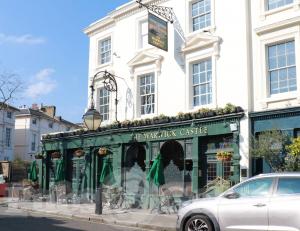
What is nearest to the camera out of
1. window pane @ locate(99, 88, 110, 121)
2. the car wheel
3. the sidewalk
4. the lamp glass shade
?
the car wheel

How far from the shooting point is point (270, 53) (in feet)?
57.6

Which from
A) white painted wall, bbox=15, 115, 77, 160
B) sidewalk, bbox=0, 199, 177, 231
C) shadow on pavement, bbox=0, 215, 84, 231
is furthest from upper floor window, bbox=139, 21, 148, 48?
white painted wall, bbox=15, 115, 77, 160

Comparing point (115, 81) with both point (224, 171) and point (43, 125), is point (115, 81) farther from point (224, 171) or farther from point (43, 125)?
point (43, 125)

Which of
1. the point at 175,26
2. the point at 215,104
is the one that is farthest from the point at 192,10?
the point at 215,104

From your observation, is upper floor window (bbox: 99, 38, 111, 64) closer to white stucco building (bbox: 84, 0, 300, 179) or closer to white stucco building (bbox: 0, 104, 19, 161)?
white stucco building (bbox: 84, 0, 300, 179)

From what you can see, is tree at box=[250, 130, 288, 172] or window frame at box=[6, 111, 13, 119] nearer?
tree at box=[250, 130, 288, 172]

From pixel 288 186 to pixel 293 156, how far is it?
5911mm

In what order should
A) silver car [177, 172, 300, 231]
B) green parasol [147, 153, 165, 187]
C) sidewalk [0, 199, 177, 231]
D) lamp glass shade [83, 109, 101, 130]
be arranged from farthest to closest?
lamp glass shade [83, 109, 101, 130], green parasol [147, 153, 165, 187], sidewalk [0, 199, 177, 231], silver car [177, 172, 300, 231]

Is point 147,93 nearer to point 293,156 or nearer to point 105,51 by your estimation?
point 105,51

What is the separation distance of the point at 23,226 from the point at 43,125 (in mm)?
52811

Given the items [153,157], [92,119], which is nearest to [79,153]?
[92,119]

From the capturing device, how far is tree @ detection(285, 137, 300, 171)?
49.4 feet

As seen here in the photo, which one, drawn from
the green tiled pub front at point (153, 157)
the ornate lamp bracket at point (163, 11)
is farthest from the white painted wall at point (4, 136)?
the ornate lamp bracket at point (163, 11)

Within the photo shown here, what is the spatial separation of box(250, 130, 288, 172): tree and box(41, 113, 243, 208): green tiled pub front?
1.59 meters
